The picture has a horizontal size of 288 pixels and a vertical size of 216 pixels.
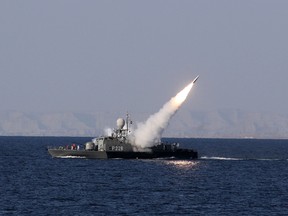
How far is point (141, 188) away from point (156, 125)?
55180 millimetres

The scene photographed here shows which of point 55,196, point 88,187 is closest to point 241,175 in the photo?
point 88,187

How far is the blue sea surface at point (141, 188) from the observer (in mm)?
87750

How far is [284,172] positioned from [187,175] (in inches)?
838

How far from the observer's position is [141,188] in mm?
109312

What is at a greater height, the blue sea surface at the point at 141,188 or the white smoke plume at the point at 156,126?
the white smoke plume at the point at 156,126

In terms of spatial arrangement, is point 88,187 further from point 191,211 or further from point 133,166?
point 133,166

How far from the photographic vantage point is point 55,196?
9831 cm

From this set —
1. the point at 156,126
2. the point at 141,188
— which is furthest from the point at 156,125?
the point at 141,188

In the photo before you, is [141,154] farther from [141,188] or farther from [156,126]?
[141,188]

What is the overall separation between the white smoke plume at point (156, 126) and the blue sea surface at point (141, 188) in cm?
382

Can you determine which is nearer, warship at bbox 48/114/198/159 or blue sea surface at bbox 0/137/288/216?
blue sea surface at bbox 0/137/288/216

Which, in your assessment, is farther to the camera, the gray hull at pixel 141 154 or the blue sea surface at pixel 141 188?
the gray hull at pixel 141 154

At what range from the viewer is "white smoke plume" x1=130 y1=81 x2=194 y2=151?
160 meters

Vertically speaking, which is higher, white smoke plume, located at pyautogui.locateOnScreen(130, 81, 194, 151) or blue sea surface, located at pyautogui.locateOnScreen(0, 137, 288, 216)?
white smoke plume, located at pyautogui.locateOnScreen(130, 81, 194, 151)
